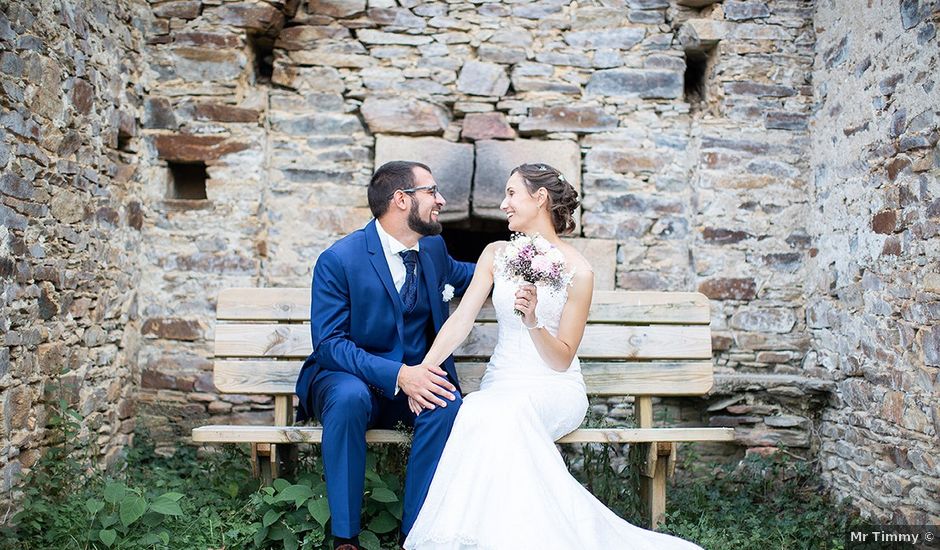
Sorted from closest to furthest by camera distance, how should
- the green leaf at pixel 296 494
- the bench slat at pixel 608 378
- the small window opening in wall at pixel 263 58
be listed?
the green leaf at pixel 296 494 < the bench slat at pixel 608 378 < the small window opening in wall at pixel 263 58

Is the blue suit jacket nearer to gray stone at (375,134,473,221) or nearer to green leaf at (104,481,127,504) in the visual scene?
green leaf at (104,481,127,504)

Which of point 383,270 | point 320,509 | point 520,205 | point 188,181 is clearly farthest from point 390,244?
point 188,181

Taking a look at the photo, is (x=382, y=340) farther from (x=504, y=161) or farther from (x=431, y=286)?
(x=504, y=161)

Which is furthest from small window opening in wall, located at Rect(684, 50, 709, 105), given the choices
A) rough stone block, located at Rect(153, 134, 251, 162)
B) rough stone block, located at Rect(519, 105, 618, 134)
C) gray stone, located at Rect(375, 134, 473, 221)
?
rough stone block, located at Rect(153, 134, 251, 162)

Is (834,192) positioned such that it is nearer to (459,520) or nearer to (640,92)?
(640,92)

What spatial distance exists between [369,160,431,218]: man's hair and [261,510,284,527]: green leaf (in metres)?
1.43

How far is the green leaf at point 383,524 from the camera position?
140 inches

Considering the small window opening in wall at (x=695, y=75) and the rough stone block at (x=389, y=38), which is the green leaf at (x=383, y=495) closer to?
the rough stone block at (x=389, y=38)

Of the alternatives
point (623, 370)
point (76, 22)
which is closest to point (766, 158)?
point (623, 370)

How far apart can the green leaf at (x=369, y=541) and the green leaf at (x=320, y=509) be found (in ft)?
0.54

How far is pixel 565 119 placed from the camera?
5207 millimetres

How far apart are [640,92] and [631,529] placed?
290 centimetres

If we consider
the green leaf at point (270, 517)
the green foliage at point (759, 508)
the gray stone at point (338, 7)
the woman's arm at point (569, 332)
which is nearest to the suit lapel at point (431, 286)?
the woman's arm at point (569, 332)

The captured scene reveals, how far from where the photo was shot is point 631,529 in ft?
11.1
